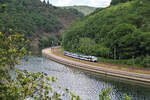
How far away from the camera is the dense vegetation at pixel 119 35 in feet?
227

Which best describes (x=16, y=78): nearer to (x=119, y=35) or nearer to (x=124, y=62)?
(x=124, y=62)

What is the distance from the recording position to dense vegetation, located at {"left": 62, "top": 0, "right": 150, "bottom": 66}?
69125mm

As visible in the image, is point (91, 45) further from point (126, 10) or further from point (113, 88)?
point (113, 88)

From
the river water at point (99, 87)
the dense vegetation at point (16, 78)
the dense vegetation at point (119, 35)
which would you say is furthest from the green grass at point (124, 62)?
the dense vegetation at point (16, 78)

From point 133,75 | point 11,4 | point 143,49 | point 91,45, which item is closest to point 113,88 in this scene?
point 133,75

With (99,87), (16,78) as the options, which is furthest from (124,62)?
(16,78)

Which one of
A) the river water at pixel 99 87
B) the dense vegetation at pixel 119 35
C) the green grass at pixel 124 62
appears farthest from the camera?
the dense vegetation at pixel 119 35

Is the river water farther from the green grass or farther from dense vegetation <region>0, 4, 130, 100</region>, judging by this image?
dense vegetation <region>0, 4, 130, 100</region>

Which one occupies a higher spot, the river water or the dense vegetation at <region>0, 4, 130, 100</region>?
the dense vegetation at <region>0, 4, 130, 100</region>

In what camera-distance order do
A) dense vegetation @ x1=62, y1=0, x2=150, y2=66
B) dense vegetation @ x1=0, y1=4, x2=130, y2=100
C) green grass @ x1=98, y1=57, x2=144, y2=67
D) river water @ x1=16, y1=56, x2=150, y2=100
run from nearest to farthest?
dense vegetation @ x1=0, y1=4, x2=130, y2=100 < river water @ x1=16, y1=56, x2=150, y2=100 < green grass @ x1=98, y1=57, x2=144, y2=67 < dense vegetation @ x1=62, y1=0, x2=150, y2=66

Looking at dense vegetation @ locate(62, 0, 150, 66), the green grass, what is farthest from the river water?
dense vegetation @ locate(62, 0, 150, 66)

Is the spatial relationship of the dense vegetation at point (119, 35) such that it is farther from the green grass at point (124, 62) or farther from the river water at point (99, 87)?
the river water at point (99, 87)

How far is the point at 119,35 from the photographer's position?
75.8m

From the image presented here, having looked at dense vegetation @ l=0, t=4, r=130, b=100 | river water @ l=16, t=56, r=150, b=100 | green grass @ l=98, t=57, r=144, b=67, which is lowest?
river water @ l=16, t=56, r=150, b=100
